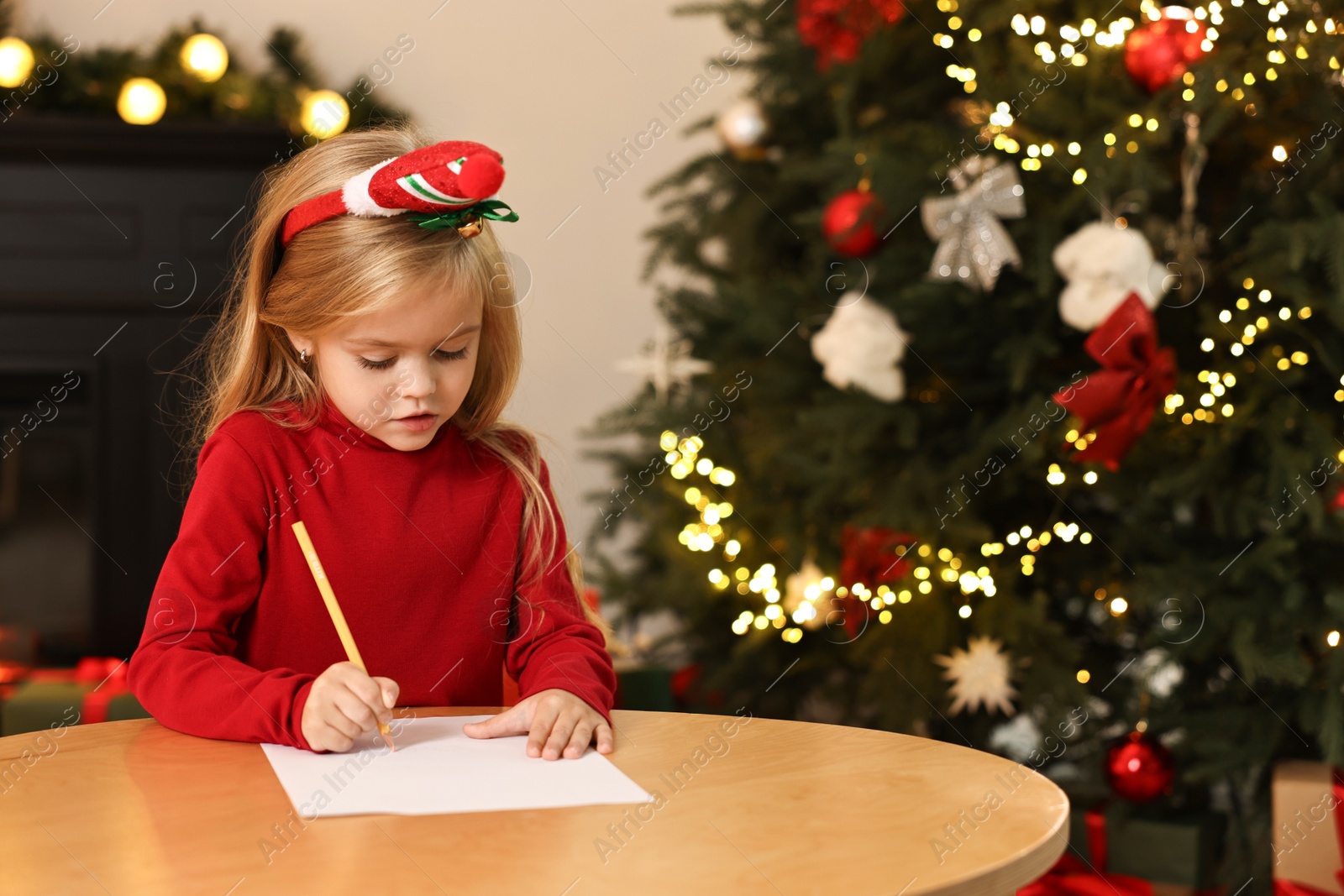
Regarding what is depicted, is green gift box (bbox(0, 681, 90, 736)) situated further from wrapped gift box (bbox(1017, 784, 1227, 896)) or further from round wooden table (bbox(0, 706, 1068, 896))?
wrapped gift box (bbox(1017, 784, 1227, 896))

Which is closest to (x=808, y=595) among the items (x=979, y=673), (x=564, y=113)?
(x=979, y=673)

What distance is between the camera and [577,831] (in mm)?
590

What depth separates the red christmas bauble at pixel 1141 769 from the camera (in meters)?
1.65

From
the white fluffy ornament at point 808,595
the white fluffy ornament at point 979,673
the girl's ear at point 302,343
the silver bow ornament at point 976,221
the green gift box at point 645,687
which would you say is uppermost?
the silver bow ornament at point 976,221

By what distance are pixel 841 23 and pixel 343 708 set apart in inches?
58.5

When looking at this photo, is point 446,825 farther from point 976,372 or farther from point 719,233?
point 719,233

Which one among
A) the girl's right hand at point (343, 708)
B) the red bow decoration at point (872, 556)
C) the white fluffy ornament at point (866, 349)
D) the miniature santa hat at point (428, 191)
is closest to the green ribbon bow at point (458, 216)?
the miniature santa hat at point (428, 191)

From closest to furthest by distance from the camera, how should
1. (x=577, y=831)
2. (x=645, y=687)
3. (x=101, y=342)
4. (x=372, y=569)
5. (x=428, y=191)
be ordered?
(x=577, y=831) → (x=428, y=191) → (x=372, y=569) → (x=645, y=687) → (x=101, y=342)

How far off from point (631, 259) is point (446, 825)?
241 centimetres

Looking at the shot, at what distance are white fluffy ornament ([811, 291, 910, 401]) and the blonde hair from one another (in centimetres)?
68

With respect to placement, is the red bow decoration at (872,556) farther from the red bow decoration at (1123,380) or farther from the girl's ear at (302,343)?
the girl's ear at (302,343)

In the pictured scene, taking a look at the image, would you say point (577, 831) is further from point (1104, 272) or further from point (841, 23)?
point (841, 23)

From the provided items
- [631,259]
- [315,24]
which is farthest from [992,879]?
[315,24]

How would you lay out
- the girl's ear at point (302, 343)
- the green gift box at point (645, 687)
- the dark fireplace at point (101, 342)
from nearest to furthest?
the girl's ear at point (302, 343) → the green gift box at point (645, 687) → the dark fireplace at point (101, 342)
